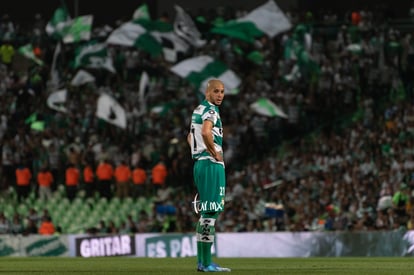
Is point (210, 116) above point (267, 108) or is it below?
below

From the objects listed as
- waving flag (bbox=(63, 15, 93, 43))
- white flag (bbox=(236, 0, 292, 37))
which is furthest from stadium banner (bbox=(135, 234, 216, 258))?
waving flag (bbox=(63, 15, 93, 43))

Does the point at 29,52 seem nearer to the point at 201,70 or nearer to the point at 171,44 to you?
the point at 171,44

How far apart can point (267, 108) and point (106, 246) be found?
10.1 meters

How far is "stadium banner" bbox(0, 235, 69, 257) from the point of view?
27517 millimetres

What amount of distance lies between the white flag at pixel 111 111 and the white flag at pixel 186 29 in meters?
3.50

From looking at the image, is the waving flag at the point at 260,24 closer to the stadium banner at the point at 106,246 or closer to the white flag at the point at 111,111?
the white flag at the point at 111,111

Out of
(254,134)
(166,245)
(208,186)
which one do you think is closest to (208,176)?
(208,186)

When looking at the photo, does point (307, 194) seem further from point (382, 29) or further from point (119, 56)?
point (119, 56)

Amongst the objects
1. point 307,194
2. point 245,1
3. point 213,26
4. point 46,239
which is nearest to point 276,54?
point 213,26

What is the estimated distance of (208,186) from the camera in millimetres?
14656

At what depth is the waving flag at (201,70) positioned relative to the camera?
3712cm

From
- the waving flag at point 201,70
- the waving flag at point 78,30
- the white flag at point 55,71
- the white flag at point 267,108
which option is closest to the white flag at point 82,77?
the white flag at point 55,71

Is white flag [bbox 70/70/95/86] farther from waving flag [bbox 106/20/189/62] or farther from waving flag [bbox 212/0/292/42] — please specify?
waving flag [bbox 212/0/292/42]

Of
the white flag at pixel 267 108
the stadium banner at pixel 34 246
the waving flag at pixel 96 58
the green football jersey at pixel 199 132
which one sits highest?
the waving flag at pixel 96 58
